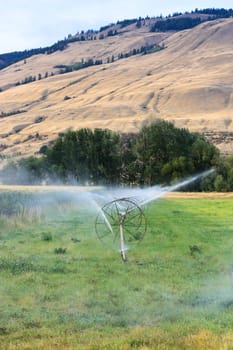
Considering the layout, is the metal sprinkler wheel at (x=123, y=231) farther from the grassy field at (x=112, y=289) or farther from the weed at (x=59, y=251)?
the weed at (x=59, y=251)

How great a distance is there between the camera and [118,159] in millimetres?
65500

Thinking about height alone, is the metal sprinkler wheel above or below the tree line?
below

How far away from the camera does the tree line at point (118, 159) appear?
62719 mm

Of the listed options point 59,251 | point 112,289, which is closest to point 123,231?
point 59,251

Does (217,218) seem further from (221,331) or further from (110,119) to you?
(110,119)

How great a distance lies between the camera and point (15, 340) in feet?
36.9

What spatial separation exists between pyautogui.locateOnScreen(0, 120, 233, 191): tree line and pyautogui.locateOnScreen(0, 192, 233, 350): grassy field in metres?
34.9

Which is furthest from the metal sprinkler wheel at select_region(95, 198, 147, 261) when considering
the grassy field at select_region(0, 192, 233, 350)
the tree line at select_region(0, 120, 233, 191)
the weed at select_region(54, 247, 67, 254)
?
the tree line at select_region(0, 120, 233, 191)

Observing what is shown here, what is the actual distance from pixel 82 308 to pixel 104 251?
24.5 feet

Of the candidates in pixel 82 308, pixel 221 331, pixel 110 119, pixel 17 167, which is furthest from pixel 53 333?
pixel 110 119

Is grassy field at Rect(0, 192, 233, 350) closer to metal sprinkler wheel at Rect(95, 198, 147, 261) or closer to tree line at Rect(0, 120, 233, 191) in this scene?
metal sprinkler wheel at Rect(95, 198, 147, 261)

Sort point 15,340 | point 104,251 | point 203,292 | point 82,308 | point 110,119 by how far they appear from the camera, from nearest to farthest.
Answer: point 15,340 → point 82,308 → point 203,292 → point 104,251 → point 110,119

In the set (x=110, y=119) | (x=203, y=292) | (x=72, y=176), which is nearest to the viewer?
(x=203, y=292)

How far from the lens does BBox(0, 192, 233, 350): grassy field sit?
11.5m
